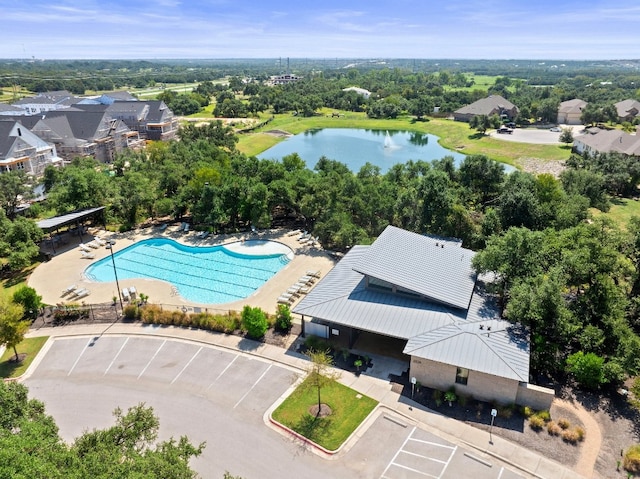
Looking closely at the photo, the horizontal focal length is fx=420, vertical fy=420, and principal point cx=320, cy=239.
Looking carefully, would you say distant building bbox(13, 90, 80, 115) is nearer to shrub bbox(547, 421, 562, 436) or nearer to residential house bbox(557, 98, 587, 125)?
shrub bbox(547, 421, 562, 436)

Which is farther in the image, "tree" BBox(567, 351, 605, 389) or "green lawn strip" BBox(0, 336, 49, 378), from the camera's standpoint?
"green lawn strip" BBox(0, 336, 49, 378)

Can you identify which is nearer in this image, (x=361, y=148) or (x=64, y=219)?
(x=64, y=219)

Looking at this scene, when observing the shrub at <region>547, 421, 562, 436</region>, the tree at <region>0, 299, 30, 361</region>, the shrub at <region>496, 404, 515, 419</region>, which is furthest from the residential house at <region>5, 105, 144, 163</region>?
the shrub at <region>547, 421, 562, 436</region>

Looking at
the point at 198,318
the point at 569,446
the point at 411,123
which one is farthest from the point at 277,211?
the point at 411,123

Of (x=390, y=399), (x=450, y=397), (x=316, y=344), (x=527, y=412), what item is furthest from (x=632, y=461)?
(x=316, y=344)

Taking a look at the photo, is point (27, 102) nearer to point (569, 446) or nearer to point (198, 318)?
point (198, 318)

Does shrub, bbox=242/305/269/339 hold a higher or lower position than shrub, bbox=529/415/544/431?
higher

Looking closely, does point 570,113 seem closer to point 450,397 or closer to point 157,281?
point 450,397

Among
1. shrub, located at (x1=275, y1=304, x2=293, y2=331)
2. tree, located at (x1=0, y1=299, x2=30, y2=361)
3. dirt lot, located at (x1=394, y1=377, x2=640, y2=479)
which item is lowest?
dirt lot, located at (x1=394, y1=377, x2=640, y2=479)
